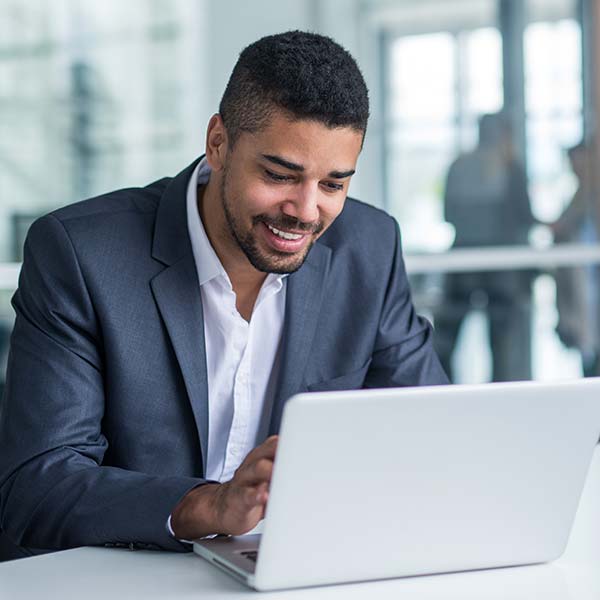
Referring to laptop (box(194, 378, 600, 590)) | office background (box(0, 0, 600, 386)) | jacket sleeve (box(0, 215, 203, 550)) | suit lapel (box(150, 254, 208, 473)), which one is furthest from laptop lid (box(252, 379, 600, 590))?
office background (box(0, 0, 600, 386))

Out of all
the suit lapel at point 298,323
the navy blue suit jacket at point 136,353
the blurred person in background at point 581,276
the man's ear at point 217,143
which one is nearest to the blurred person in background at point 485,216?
the blurred person in background at point 581,276

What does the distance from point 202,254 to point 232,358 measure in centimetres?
17

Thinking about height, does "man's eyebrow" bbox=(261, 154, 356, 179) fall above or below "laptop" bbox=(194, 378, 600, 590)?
above

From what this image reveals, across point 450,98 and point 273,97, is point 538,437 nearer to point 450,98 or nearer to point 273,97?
point 273,97

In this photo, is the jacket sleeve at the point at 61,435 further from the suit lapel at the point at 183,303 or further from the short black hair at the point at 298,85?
the short black hair at the point at 298,85

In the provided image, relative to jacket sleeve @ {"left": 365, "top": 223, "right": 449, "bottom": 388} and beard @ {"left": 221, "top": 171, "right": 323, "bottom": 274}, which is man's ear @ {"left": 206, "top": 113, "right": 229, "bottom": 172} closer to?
beard @ {"left": 221, "top": 171, "right": 323, "bottom": 274}

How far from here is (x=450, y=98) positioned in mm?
4457

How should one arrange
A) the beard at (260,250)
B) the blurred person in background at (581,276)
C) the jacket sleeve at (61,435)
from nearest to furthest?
the jacket sleeve at (61,435) → the beard at (260,250) → the blurred person in background at (581,276)

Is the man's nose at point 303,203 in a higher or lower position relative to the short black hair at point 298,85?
lower

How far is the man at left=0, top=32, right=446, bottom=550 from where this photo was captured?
60.9 inches

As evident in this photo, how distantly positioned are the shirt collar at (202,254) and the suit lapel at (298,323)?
3cm

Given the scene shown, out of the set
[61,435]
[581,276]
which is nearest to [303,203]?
[61,435]

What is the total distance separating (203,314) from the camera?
5.92 ft

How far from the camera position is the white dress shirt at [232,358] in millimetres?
1816
